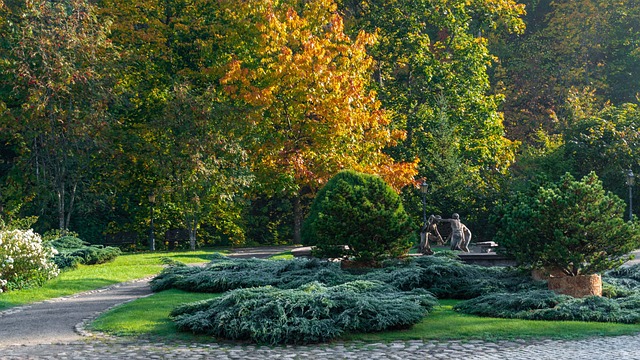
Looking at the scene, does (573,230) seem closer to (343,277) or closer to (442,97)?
Answer: (343,277)

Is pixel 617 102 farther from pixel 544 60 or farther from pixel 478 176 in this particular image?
pixel 478 176

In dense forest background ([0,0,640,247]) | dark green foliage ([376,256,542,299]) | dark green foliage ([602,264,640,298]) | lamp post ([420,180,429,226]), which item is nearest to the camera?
dark green foliage ([602,264,640,298])

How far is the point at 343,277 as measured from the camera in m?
15.2

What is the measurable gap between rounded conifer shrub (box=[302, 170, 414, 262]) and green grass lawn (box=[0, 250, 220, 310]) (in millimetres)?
5321

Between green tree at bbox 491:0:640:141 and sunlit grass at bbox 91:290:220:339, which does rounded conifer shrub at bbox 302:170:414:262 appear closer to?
sunlit grass at bbox 91:290:220:339

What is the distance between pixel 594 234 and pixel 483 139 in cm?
2487

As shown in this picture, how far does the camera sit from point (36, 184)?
3094 centimetres

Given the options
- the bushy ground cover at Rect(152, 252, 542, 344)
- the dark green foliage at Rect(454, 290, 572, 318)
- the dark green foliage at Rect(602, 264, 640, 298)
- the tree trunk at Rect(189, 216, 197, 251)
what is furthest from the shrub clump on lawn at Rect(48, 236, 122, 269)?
the dark green foliage at Rect(602, 264, 640, 298)

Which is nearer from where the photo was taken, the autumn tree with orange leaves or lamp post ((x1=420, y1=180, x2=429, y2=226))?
the autumn tree with orange leaves

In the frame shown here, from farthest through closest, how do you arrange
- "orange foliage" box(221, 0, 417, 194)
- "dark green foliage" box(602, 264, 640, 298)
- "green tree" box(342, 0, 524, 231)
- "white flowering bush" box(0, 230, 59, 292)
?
1. "green tree" box(342, 0, 524, 231)
2. "orange foliage" box(221, 0, 417, 194)
3. "white flowering bush" box(0, 230, 59, 292)
4. "dark green foliage" box(602, 264, 640, 298)

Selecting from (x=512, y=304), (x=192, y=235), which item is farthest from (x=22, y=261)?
(x=192, y=235)

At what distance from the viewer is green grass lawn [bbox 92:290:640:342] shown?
11047 mm

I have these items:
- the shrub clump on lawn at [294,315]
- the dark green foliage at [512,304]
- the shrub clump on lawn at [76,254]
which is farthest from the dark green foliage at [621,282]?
the shrub clump on lawn at [76,254]

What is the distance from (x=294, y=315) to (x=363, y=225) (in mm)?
5661
